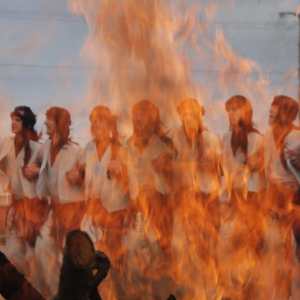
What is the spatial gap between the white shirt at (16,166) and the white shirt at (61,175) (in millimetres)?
58

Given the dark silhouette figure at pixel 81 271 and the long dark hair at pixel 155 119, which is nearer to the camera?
the dark silhouette figure at pixel 81 271

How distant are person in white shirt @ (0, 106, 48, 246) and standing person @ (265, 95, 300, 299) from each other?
1443 mm

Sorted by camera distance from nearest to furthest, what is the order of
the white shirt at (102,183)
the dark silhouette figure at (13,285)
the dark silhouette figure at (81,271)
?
the dark silhouette figure at (81,271), the dark silhouette figure at (13,285), the white shirt at (102,183)

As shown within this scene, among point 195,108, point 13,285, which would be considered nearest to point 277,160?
point 195,108

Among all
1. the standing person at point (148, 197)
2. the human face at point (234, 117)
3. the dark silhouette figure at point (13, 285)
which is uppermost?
the human face at point (234, 117)

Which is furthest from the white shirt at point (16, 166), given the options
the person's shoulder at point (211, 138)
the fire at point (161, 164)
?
the person's shoulder at point (211, 138)

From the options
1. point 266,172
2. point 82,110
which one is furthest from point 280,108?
point 82,110

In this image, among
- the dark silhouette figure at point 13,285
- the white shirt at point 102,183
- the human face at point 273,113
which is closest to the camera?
the dark silhouette figure at point 13,285

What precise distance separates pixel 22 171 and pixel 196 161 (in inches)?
43.0

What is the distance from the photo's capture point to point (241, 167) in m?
5.46

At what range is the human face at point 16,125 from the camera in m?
5.39

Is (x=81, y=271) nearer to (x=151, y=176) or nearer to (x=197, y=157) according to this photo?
(x=151, y=176)

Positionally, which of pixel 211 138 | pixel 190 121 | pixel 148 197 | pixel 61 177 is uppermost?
pixel 190 121

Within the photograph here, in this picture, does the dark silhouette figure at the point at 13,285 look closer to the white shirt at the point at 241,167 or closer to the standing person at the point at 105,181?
the standing person at the point at 105,181
